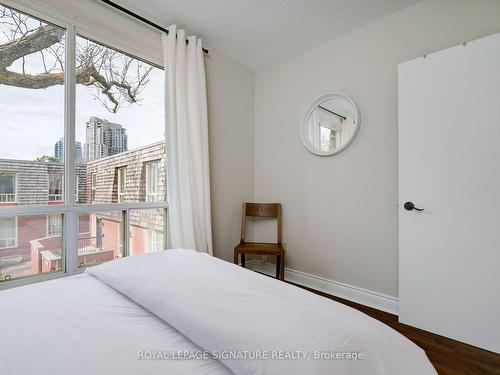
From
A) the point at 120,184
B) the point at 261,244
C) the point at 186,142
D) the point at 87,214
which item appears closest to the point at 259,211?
the point at 261,244

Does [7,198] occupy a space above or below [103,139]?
below

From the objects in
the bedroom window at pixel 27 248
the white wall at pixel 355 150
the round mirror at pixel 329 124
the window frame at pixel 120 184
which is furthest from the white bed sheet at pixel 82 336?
the round mirror at pixel 329 124

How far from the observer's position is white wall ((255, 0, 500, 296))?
1.92 m

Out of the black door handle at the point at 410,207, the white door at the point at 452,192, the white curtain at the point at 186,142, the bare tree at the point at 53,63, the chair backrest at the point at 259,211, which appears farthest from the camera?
the chair backrest at the point at 259,211

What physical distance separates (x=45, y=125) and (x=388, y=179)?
2689mm

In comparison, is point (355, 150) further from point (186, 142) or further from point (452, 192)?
point (186, 142)

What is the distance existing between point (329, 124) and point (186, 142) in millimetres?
1404

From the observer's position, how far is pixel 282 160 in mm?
2836

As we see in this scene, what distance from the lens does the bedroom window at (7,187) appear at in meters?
1.61

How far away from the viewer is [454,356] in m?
1.52

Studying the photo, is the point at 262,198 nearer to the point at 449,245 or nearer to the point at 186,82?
the point at 186,82

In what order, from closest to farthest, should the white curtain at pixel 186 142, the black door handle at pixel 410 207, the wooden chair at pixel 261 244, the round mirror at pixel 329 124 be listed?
the black door handle at pixel 410 207 → the white curtain at pixel 186 142 → the round mirror at pixel 329 124 → the wooden chair at pixel 261 244

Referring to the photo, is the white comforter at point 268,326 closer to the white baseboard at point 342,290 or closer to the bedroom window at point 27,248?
the bedroom window at point 27,248

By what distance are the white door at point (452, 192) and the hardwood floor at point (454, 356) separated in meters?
0.05
